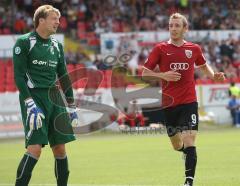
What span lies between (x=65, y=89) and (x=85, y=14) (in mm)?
28142

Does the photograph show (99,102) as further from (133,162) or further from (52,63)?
(52,63)

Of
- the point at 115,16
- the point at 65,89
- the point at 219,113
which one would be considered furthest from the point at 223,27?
the point at 65,89

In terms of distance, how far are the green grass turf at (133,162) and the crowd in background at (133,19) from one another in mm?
10594

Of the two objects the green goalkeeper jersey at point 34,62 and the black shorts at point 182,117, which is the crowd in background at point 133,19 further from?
the green goalkeeper jersey at point 34,62

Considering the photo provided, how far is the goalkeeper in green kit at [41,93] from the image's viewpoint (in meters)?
9.34

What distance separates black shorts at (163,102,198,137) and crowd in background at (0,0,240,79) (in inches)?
813

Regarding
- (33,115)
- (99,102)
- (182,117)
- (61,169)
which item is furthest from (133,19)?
(33,115)

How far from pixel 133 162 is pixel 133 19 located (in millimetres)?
22930

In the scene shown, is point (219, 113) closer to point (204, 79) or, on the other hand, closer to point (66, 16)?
point (204, 79)

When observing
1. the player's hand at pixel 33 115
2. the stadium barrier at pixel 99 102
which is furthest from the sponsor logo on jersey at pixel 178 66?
the stadium barrier at pixel 99 102

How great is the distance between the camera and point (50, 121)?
9672mm

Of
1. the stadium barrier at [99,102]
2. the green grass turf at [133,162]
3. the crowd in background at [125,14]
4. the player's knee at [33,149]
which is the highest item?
the player's knee at [33,149]

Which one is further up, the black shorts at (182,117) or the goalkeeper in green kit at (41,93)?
the goalkeeper in green kit at (41,93)

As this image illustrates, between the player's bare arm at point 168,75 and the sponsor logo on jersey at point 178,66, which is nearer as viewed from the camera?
the player's bare arm at point 168,75
